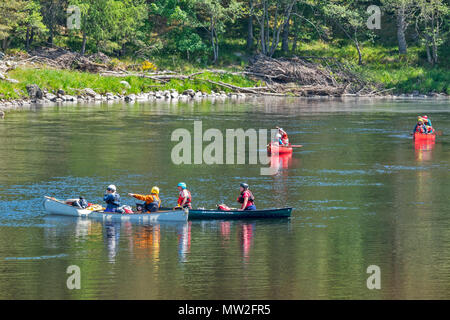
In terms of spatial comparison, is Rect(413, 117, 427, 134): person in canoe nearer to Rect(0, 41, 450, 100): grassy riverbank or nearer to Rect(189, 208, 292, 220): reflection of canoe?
Rect(189, 208, 292, 220): reflection of canoe

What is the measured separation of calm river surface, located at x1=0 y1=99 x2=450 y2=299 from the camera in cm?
2341

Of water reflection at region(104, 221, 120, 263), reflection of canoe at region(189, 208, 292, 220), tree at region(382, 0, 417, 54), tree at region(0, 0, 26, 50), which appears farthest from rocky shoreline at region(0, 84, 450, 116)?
reflection of canoe at region(189, 208, 292, 220)

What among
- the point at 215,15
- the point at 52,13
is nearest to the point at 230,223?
the point at 215,15

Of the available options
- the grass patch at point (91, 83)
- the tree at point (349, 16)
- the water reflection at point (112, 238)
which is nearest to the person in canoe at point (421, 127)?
the water reflection at point (112, 238)

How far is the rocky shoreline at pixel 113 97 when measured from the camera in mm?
78375

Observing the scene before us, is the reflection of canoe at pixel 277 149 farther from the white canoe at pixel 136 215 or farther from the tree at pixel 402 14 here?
the tree at pixel 402 14

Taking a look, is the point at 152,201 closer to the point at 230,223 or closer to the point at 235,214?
the point at 230,223

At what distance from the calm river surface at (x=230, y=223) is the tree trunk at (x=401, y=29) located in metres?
38.8

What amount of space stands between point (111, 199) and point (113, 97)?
5653cm

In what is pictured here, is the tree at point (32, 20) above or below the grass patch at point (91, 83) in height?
above

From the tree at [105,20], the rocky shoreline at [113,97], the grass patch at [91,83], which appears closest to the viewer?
the rocky shoreline at [113,97]

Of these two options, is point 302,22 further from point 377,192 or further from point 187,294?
point 187,294

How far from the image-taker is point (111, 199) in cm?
3148
